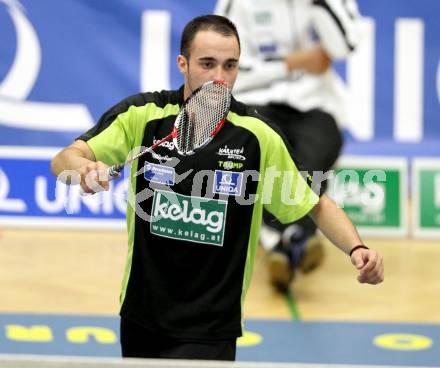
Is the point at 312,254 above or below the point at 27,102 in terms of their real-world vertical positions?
below

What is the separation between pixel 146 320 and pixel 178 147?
1.75 feet

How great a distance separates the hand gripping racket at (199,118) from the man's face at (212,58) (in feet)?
0.21

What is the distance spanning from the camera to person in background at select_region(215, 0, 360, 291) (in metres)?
6.04

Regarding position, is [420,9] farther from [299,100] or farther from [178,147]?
[178,147]

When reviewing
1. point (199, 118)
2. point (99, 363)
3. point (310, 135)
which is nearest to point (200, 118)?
point (199, 118)

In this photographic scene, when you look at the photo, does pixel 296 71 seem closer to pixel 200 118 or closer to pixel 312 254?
pixel 312 254

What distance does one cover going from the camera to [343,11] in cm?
612

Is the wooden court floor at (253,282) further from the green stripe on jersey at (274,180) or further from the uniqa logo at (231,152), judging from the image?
the uniqa logo at (231,152)

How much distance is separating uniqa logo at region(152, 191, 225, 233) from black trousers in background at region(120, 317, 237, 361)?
1.12 ft

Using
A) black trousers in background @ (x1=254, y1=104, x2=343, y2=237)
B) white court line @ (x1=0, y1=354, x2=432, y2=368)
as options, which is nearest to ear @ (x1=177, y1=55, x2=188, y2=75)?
white court line @ (x1=0, y1=354, x2=432, y2=368)

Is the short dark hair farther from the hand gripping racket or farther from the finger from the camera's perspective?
the finger

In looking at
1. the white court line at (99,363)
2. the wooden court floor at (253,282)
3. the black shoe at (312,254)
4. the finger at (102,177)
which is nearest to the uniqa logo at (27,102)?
the wooden court floor at (253,282)

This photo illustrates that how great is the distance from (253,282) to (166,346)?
2997 millimetres

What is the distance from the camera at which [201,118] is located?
3082mm
